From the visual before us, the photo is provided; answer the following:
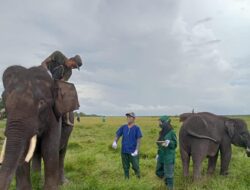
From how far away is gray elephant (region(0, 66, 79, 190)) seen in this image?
671cm

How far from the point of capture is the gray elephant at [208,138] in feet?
41.5

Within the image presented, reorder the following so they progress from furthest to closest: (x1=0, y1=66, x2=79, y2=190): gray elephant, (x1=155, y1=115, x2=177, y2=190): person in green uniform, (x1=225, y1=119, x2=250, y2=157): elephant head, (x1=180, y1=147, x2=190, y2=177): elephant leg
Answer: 1. (x1=225, y1=119, x2=250, y2=157): elephant head
2. (x1=180, y1=147, x2=190, y2=177): elephant leg
3. (x1=155, y1=115, x2=177, y2=190): person in green uniform
4. (x1=0, y1=66, x2=79, y2=190): gray elephant

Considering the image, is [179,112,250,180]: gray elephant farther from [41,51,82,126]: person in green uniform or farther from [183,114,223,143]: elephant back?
[41,51,82,126]: person in green uniform

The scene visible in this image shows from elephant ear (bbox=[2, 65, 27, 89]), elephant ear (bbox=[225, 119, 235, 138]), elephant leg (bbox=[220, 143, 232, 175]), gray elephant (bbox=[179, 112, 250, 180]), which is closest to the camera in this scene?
elephant ear (bbox=[2, 65, 27, 89])

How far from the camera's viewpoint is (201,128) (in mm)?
12828

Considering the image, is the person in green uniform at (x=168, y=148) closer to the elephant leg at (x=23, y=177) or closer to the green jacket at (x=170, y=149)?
the green jacket at (x=170, y=149)

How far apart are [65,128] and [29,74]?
2.64 metres

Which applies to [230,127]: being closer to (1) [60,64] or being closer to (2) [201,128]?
(2) [201,128]

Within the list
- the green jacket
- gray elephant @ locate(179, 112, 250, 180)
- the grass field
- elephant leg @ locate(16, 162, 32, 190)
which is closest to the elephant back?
gray elephant @ locate(179, 112, 250, 180)

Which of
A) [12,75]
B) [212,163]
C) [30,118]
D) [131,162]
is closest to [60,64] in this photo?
[12,75]

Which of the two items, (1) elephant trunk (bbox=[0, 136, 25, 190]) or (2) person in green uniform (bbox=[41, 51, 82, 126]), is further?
(2) person in green uniform (bbox=[41, 51, 82, 126])

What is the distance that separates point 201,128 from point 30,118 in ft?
22.1

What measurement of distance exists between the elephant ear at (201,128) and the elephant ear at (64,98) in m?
5.50

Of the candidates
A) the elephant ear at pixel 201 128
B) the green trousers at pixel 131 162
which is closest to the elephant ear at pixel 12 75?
the green trousers at pixel 131 162
